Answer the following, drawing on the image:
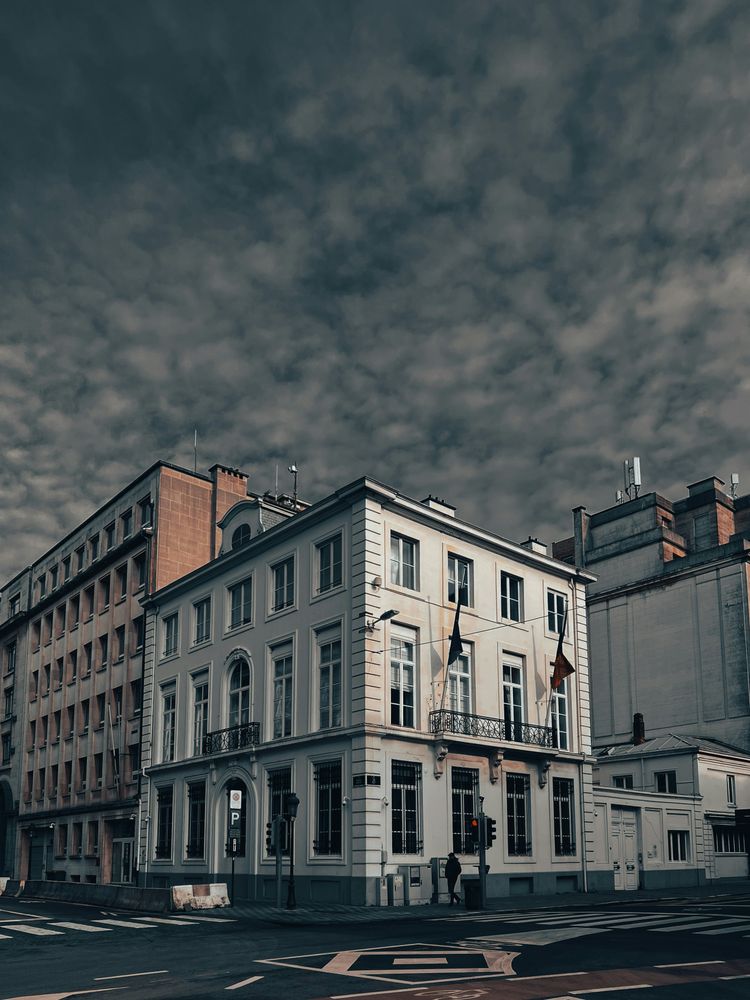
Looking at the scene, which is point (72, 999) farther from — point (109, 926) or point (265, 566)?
point (265, 566)

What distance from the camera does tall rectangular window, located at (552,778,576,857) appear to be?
3675 centimetres

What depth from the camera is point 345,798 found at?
30.7 m

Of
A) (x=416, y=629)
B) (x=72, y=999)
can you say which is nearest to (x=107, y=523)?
(x=416, y=629)

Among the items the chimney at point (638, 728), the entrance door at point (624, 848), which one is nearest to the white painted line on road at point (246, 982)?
the entrance door at point (624, 848)

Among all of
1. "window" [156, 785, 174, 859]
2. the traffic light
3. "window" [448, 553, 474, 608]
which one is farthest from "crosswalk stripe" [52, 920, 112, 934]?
"window" [156, 785, 174, 859]

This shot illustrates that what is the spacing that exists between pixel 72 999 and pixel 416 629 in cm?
2245

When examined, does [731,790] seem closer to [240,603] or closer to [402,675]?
[402,675]

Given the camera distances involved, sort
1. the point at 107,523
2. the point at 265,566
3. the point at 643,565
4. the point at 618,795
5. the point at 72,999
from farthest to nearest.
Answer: the point at 643,565, the point at 107,523, the point at 618,795, the point at 265,566, the point at 72,999

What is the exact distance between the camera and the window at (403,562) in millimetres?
33644

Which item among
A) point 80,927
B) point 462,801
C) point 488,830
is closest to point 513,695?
point 462,801

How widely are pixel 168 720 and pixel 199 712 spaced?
3098 mm

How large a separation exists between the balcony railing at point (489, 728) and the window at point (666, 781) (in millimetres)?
12772

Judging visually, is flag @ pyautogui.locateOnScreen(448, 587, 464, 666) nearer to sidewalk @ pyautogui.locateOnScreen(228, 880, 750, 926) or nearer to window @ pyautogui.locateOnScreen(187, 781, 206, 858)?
sidewalk @ pyautogui.locateOnScreen(228, 880, 750, 926)

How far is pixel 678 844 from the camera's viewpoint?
144 ft
